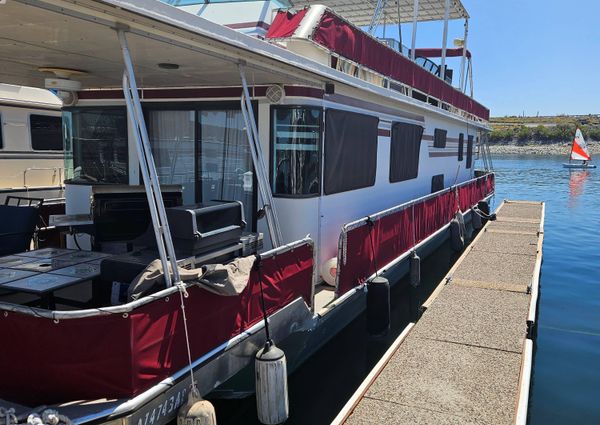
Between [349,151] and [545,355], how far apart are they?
3562 millimetres

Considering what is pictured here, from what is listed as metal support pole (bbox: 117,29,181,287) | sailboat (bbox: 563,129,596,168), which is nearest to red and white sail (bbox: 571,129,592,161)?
sailboat (bbox: 563,129,596,168)

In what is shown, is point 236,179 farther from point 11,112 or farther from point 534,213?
point 534,213

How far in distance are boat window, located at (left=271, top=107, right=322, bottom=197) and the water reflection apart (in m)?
18.0

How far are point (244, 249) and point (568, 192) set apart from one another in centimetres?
2460

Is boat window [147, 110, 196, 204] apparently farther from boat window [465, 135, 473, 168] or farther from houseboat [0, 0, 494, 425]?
boat window [465, 135, 473, 168]

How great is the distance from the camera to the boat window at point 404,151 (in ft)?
26.0

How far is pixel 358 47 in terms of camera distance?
19.8 ft

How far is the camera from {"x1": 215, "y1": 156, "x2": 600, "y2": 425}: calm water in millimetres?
4918

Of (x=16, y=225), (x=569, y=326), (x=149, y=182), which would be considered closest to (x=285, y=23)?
(x=149, y=182)

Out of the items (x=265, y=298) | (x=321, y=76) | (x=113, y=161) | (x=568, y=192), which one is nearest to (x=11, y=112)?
(x=113, y=161)

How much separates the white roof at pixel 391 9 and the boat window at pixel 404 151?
2.68 meters

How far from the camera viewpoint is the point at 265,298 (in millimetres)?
4078

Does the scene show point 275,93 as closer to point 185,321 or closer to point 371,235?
point 371,235

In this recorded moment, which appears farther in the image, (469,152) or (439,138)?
(469,152)
